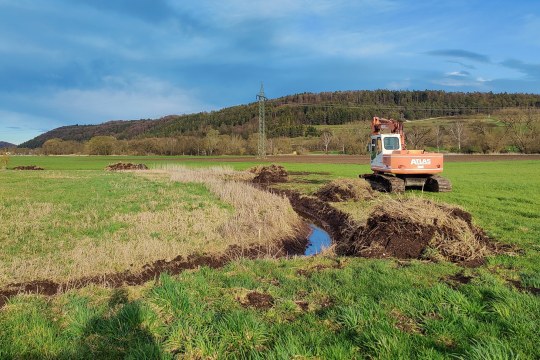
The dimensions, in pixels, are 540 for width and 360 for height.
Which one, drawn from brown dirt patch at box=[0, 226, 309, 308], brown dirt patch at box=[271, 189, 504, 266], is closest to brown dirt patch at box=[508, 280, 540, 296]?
brown dirt patch at box=[271, 189, 504, 266]

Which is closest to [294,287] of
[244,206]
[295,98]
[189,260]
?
[189,260]

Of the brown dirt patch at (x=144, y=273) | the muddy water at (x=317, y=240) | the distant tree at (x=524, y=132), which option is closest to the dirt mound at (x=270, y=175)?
the muddy water at (x=317, y=240)

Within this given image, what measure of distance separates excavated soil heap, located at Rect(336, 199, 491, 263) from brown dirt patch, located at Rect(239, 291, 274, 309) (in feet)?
11.5

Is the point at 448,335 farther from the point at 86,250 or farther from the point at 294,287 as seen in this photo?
the point at 86,250

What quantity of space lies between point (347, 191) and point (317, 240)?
5.54 m

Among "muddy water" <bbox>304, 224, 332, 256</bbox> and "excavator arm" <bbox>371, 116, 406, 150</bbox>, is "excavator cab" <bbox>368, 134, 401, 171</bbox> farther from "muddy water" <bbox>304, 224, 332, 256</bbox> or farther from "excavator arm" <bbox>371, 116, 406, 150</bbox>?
"muddy water" <bbox>304, 224, 332, 256</bbox>

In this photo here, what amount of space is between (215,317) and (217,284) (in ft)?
5.15

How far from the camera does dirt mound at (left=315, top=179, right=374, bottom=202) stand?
18.4 meters

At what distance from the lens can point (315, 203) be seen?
19.3 m

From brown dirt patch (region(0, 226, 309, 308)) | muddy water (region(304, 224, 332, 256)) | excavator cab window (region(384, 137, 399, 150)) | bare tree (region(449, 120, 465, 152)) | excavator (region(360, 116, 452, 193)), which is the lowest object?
muddy water (region(304, 224, 332, 256))

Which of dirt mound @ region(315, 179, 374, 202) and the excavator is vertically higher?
the excavator

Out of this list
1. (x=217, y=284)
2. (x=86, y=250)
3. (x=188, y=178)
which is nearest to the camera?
(x=217, y=284)

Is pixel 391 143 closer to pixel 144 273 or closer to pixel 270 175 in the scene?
pixel 270 175

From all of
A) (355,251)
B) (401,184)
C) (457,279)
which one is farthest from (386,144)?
(457,279)
